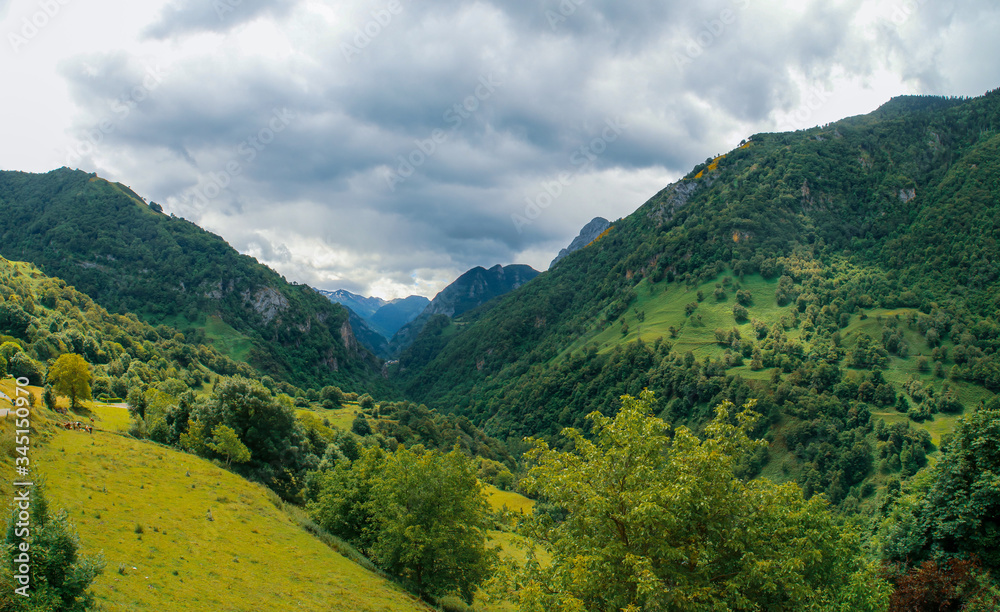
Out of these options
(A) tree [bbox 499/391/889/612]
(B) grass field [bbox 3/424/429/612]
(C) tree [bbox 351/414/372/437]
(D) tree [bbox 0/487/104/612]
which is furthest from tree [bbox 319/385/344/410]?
(A) tree [bbox 499/391/889/612]

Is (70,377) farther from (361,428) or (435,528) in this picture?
(361,428)

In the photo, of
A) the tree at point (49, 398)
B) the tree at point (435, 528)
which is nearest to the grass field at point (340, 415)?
the tree at point (49, 398)

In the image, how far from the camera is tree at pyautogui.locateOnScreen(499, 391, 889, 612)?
1255 centimetres

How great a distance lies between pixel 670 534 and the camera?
45.9 feet

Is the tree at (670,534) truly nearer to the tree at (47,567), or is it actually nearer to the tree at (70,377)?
the tree at (47,567)

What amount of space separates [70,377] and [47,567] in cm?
6042

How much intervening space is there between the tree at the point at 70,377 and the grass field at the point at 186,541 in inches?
1076

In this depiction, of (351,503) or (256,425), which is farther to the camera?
(256,425)

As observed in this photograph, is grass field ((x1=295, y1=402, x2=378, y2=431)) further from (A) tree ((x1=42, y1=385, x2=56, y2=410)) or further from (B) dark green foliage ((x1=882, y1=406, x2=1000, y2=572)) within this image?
(B) dark green foliage ((x1=882, y1=406, x2=1000, y2=572))

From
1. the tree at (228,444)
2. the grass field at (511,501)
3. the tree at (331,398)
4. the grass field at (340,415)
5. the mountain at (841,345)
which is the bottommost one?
the grass field at (511,501)

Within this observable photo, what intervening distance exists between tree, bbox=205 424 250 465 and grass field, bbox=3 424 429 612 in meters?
4.74

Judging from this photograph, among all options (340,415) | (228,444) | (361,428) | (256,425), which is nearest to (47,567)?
(228,444)

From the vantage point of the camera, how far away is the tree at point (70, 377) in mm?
55062

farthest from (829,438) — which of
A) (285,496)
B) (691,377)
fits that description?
(285,496)
